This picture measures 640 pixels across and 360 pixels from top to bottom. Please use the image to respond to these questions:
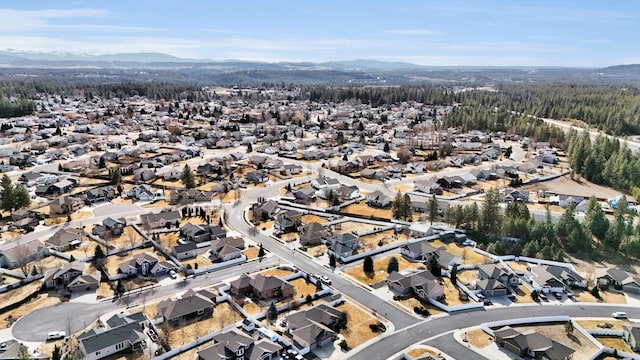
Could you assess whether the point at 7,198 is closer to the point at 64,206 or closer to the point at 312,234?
the point at 64,206

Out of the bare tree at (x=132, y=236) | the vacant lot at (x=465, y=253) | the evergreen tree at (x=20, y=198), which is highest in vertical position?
the evergreen tree at (x=20, y=198)

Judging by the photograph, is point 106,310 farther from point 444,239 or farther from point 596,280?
point 596,280

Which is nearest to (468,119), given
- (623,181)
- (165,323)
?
(623,181)

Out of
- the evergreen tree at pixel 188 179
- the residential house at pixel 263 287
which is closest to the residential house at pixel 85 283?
the residential house at pixel 263 287

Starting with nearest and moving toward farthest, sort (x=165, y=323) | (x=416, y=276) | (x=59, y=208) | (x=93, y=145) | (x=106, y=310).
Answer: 1. (x=165, y=323)
2. (x=106, y=310)
3. (x=416, y=276)
4. (x=59, y=208)
5. (x=93, y=145)

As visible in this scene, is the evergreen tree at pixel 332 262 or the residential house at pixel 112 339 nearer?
the residential house at pixel 112 339

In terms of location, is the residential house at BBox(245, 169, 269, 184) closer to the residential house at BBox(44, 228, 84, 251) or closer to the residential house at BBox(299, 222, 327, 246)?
the residential house at BBox(299, 222, 327, 246)

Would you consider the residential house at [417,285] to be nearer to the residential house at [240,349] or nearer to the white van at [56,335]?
the residential house at [240,349]
